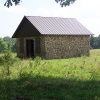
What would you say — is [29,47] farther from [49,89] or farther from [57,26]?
[49,89]

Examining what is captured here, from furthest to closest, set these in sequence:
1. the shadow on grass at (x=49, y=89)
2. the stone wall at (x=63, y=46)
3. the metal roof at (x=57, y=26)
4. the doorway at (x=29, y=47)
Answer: the doorway at (x=29, y=47), the metal roof at (x=57, y=26), the stone wall at (x=63, y=46), the shadow on grass at (x=49, y=89)

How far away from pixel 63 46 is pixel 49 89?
2348 cm

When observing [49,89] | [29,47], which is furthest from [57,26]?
[49,89]

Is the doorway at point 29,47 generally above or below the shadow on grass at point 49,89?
above

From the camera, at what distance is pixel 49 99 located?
34.0 feet

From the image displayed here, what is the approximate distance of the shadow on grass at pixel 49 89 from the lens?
34.9 ft

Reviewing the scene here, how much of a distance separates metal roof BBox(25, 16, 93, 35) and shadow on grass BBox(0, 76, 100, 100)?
66.6 ft

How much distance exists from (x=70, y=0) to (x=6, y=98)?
25.9ft

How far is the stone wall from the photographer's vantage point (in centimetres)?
Answer: 3384

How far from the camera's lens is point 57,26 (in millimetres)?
35875

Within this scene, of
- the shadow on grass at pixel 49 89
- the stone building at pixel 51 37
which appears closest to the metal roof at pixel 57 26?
the stone building at pixel 51 37

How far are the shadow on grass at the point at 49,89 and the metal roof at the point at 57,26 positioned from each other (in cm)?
2029

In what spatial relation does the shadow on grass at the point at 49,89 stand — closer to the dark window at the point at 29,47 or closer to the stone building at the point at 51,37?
the stone building at the point at 51,37

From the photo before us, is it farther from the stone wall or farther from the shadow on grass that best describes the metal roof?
the shadow on grass
